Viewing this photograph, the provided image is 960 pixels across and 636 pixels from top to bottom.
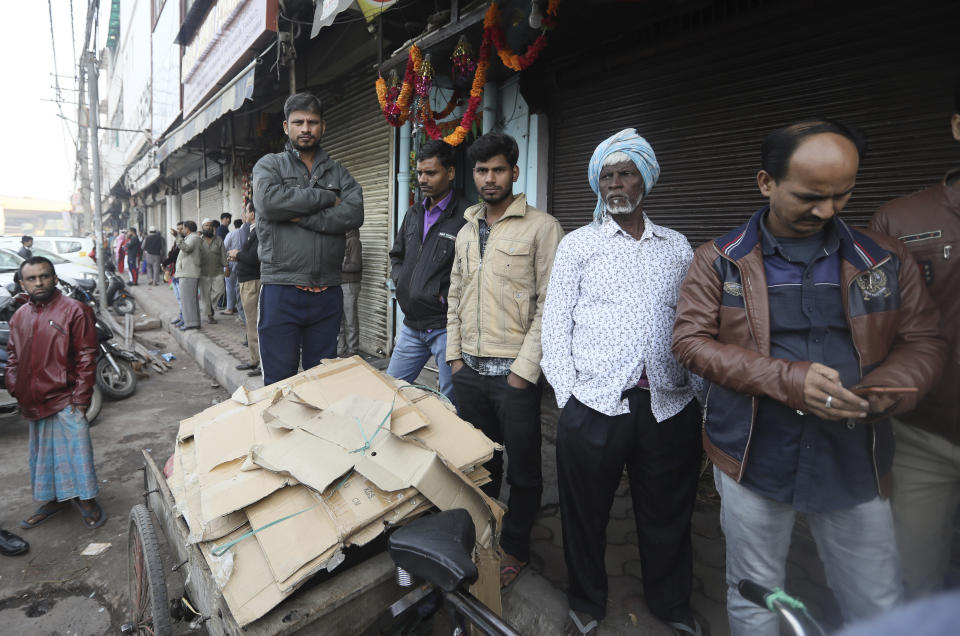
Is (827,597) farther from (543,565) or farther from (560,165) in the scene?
(560,165)

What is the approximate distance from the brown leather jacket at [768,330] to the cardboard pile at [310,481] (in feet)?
2.55

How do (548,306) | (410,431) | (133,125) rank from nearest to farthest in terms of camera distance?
(410,431) < (548,306) < (133,125)

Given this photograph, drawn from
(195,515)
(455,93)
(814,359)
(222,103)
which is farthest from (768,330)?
(222,103)

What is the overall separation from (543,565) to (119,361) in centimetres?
530

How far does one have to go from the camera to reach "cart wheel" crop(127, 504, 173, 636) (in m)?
1.57

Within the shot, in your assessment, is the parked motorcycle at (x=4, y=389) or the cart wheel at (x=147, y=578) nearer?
the cart wheel at (x=147, y=578)

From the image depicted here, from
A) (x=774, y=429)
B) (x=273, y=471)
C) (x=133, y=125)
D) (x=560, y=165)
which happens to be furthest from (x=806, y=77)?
(x=133, y=125)

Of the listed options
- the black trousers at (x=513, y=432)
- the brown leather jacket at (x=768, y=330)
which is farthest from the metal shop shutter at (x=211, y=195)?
the brown leather jacket at (x=768, y=330)

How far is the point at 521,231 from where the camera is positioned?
7.52ft

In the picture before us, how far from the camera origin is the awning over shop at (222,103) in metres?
5.71

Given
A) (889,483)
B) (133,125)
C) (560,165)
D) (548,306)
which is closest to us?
Answer: (889,483)

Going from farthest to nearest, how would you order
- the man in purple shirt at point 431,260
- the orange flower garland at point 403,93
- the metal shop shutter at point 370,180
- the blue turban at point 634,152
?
the metal shop shutter at point 370,180
the orange flower garland at point 403,93
the man in purple shirt at point 431,260
the blue turban at point 634,152

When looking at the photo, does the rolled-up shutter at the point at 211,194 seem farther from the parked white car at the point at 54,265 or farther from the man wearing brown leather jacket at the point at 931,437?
the man wearing brown leather jacket at the point at 931,437

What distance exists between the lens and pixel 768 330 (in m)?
1.41
